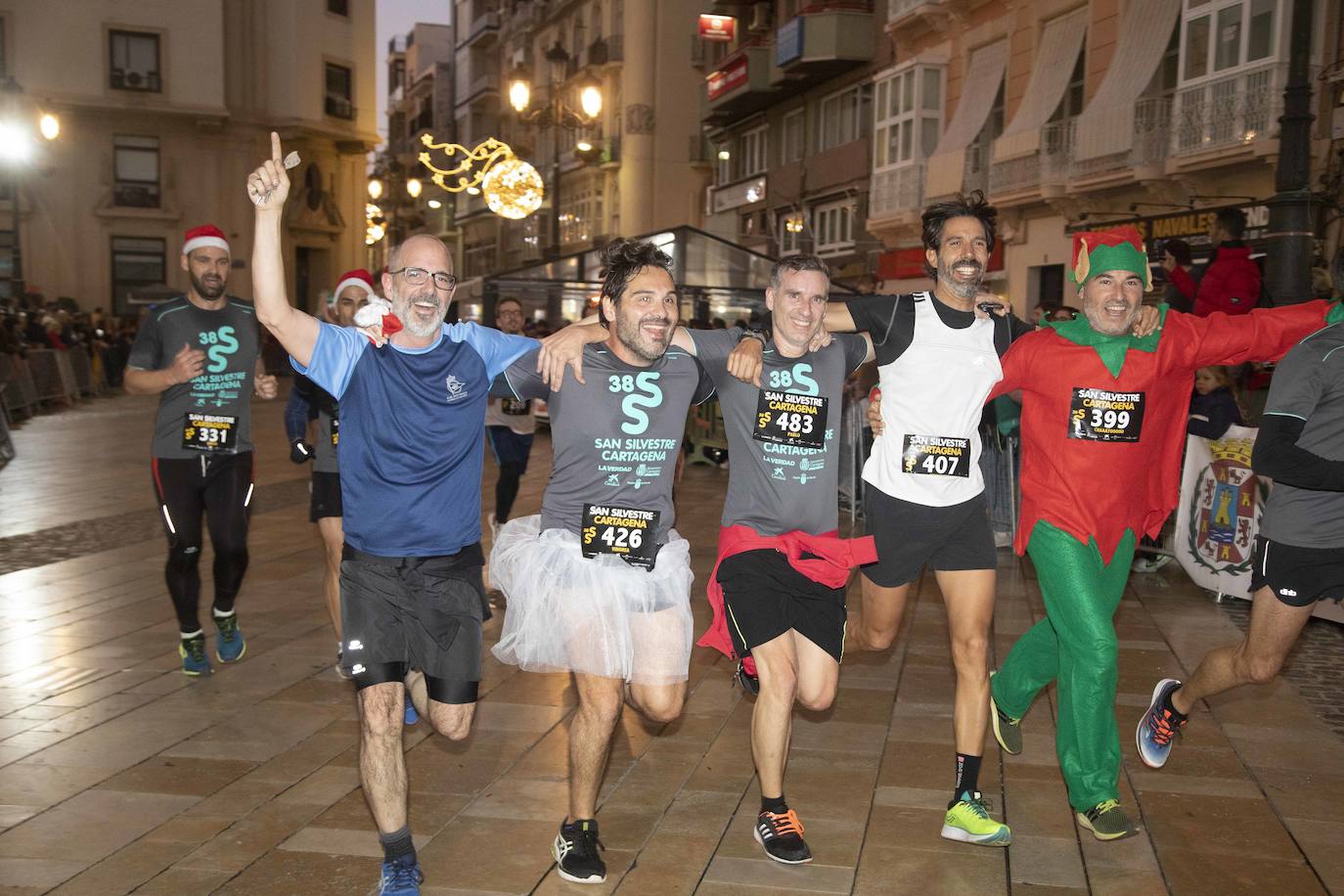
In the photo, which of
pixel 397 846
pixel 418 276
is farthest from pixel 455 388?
pixel 397 846

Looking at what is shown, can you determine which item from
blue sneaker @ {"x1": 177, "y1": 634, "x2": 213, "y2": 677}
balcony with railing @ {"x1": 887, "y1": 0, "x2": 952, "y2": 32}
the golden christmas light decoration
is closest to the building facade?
balcony with railing @ {"x1": 887, "y1": 0, "x2": 952, "y2": 32}

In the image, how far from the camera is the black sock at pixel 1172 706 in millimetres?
5637

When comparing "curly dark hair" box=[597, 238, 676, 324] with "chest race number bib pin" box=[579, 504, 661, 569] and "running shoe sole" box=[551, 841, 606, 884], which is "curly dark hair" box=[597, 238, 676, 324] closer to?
"chest race number bib pin" box=[579, 504, 661, 569]

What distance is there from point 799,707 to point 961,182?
20572 mm

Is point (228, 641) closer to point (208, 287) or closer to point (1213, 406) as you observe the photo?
point (208, 287)

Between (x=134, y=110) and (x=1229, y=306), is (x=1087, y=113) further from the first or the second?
(x=134, y=110)

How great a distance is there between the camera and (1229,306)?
10031 millimetres

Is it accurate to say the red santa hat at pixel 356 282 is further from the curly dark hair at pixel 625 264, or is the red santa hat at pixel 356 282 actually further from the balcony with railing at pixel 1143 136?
the balcony with railing at pixel 1143 136

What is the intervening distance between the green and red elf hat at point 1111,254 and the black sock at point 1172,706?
1.73m

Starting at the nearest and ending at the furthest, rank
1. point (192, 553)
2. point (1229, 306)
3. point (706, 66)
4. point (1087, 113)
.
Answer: point (192, 553), point (1229, 306), point (1087, 113), point (706, 66)

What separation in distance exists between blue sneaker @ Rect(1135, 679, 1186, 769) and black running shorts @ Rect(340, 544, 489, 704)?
9.68 ft

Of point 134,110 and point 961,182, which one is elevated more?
point 134,110

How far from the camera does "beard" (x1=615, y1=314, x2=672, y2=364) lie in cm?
464

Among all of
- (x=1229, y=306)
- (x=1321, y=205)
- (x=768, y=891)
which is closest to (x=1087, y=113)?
(x=1321, y=205)
